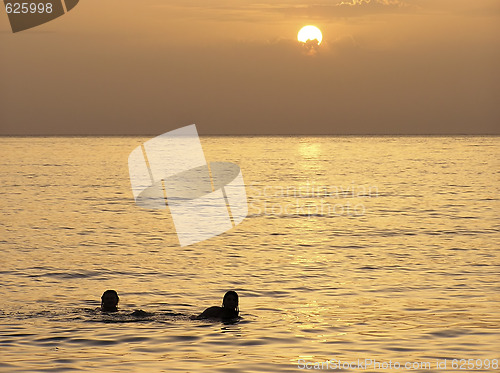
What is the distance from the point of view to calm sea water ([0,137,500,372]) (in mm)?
14070

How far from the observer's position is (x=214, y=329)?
52.0 ft

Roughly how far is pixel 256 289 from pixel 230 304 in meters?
4.23

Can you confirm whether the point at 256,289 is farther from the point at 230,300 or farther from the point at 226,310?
the point at 230,300

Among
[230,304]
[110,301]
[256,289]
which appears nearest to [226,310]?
[230,304]

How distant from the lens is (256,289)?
20281mm

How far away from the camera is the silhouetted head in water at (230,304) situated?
16.0 m

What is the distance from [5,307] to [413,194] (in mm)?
41666

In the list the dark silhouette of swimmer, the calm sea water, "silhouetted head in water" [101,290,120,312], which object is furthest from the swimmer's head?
"silhouetted head in water" [101,290,120,312]

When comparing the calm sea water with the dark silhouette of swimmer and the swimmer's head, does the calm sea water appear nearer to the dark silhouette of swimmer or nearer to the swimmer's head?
the dark silhouette of swimmer

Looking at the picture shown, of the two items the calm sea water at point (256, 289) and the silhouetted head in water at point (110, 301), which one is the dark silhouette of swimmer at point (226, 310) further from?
the silhouetted head in water at point (110, 301)

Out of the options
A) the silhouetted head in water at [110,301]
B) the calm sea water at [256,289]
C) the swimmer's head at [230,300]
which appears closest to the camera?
the calm sea water at [256,289]

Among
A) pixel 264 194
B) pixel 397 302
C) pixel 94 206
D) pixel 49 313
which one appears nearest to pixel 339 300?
pixel 397 302

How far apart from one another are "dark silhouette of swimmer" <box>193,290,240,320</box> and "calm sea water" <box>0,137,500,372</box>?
0.26 metres

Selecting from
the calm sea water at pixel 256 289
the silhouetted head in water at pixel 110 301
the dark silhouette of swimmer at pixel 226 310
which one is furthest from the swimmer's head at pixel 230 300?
the silhouetted head in water at pixel 110 301
